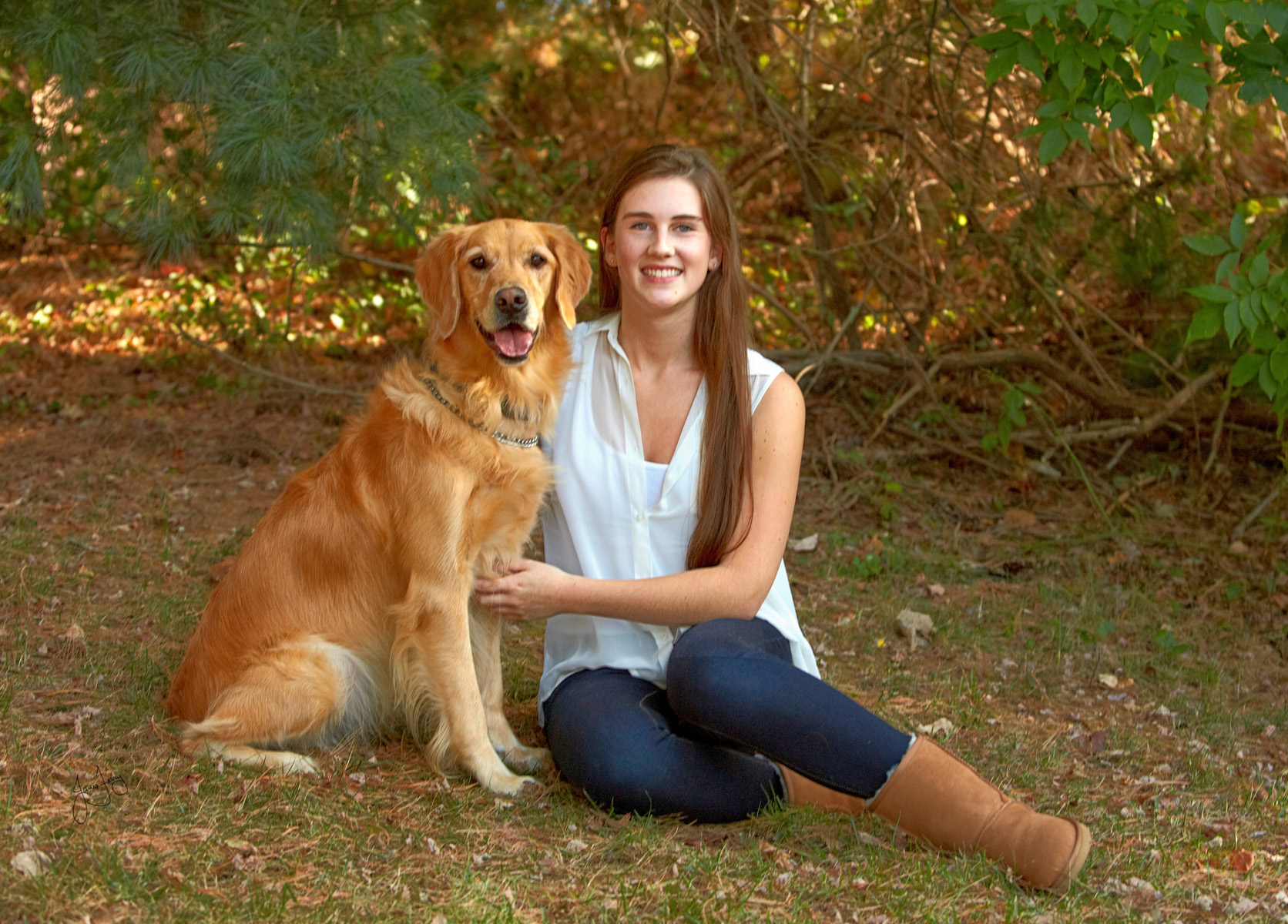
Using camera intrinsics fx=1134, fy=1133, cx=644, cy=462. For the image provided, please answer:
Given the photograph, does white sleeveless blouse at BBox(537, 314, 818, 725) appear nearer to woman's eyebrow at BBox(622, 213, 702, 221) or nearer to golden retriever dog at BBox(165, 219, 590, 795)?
golden retriever dog at BBox(165, 219, 590, 795)

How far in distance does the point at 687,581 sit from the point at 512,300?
785 mm

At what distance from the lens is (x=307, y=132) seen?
3857mm

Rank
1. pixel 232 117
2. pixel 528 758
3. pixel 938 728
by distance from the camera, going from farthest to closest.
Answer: pixel 232 117, pixel 938 728, pixel 528 758

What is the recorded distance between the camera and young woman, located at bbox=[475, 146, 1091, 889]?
7.59ft

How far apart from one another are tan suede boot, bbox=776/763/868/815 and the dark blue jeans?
30mm

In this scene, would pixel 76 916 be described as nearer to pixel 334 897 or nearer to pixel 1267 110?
pixel 334 897

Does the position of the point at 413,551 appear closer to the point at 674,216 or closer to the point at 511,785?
the point at 511,785

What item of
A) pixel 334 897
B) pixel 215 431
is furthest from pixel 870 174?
pixel 334 897

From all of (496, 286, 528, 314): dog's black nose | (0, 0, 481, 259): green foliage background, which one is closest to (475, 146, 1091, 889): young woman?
(496, 286, 528, 314): dog's black nose

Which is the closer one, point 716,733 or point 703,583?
point 716,733

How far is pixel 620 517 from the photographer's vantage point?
271 cm

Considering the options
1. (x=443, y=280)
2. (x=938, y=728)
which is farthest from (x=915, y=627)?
(x=443, y=280)

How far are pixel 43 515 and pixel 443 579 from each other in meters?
2.54

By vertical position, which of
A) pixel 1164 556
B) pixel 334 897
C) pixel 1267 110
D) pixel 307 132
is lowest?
pixel 334 897
